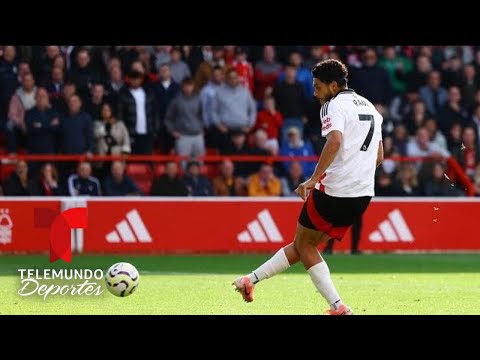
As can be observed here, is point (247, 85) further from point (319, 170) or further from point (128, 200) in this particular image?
point (319, 170)

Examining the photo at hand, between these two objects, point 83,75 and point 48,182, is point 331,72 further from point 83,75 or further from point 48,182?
point 83,75

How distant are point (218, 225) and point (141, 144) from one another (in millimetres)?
2174

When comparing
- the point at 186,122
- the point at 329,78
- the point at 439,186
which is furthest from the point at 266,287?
the point at 439,186

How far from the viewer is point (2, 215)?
18.1 m

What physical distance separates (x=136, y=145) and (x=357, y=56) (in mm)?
4691

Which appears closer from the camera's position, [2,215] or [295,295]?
[295,295]

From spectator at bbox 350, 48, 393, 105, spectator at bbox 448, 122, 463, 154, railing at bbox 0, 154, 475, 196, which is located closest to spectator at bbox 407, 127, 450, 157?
spectator at bbox 448, 122, 463, 154

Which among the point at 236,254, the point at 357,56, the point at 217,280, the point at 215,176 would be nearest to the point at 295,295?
the point at 217,280

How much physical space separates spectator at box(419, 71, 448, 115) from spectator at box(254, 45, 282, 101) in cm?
294

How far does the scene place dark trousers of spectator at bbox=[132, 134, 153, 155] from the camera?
19875mm

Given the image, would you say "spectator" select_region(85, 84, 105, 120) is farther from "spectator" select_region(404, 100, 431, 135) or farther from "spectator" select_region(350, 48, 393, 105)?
"spectator" select_region(404, 100, 431, 135)

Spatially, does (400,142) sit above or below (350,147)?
below

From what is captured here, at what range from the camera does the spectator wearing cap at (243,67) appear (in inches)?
813

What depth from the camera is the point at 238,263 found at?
1661cm
